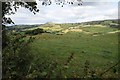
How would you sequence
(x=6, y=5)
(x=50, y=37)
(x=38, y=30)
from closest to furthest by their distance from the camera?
(x=38, y=30) → (x=6, y=5) → (x=50, y=37)

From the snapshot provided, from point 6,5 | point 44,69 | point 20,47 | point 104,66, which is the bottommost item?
point 104,66

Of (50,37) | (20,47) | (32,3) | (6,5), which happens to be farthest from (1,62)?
(50,37)

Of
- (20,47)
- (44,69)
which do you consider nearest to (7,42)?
(20,47)

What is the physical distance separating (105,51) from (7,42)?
14.8 meters

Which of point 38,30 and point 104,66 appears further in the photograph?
point 104,66

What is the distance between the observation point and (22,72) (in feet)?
23.2

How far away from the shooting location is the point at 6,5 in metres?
11.6

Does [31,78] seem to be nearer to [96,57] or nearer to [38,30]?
[38,30]

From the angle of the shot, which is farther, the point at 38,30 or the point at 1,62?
the point at 38,30

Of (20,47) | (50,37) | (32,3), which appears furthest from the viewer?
(50,37)

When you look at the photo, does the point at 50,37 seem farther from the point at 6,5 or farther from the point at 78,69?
the point at 6,5

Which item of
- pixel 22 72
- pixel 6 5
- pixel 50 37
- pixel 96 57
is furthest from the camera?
pixel 50 37

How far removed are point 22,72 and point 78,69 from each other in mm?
8228

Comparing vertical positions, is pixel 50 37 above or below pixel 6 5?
below
